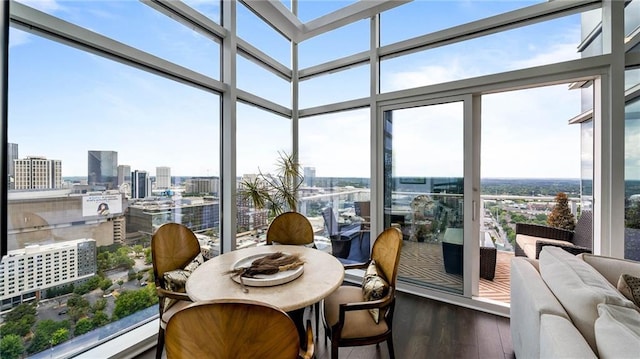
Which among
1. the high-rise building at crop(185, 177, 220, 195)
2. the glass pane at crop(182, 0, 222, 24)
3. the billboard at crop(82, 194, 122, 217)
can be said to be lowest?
the billboard at crop(82, 194, 122, 217)

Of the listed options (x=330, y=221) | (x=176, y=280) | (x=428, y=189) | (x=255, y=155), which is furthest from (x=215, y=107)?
(x=428, y=189)

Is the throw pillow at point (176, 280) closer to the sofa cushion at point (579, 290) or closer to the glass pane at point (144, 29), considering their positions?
the glass pane at point (144, 29)

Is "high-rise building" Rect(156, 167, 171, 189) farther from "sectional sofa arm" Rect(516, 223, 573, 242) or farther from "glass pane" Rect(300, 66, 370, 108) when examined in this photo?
"sectional sofa arm" Rect(516, 223, 573, 242)

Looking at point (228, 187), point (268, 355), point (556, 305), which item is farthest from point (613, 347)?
point (228, 187)

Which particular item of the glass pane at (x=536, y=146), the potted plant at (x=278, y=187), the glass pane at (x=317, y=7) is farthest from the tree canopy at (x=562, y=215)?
the glass pane at (x=317, y=7)

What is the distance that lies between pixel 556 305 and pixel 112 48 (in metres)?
3.32

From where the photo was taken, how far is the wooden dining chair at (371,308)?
1.55m

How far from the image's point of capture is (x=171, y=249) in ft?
6.65

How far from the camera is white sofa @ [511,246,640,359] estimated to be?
97 cm

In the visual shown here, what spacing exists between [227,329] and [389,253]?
130cm

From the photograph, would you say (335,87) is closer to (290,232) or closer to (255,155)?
(255,155)

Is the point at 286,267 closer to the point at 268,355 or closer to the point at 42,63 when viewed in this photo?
the point at 268,355

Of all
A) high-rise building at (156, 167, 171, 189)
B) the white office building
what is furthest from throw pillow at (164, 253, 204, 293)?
high-rise building at (156, 167, 171, 189)

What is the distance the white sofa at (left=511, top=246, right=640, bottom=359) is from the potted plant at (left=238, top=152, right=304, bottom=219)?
2.65 m
